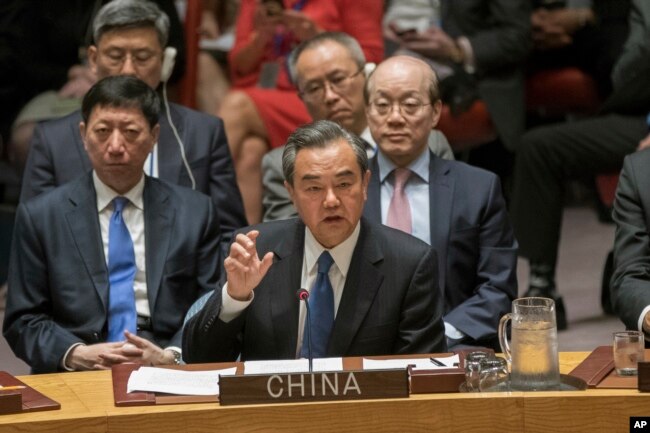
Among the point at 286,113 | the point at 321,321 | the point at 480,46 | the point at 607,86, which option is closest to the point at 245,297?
the point at 321,321

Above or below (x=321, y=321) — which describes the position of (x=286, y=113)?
above

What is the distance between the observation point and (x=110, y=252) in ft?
13.9

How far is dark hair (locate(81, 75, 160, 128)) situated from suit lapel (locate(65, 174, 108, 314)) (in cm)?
26

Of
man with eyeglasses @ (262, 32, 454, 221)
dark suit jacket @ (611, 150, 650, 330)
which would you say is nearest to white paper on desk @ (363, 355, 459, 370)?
dark suit jacket @ (611, 150, 650, 330)

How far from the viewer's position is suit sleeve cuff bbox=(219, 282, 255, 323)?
353 cm

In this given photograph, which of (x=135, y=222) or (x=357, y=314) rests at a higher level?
(x=135, y=222)

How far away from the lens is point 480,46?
20.5 ft

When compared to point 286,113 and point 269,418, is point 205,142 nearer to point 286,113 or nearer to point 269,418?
point 286,113

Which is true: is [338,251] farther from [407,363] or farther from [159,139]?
[159,139]

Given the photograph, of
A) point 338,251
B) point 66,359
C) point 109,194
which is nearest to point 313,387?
point 338,251

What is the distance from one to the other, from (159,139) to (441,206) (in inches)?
42.7

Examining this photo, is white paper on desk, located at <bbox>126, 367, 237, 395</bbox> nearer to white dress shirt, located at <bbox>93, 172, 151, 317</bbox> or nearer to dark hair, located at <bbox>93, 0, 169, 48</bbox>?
white dress shirt, located at <bbox>93, 172, 151, 317</bbox>

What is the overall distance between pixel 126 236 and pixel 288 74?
187cm

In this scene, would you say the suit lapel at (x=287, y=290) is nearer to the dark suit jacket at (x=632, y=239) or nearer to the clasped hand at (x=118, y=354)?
the clasped hand at (x=118, y=354)
